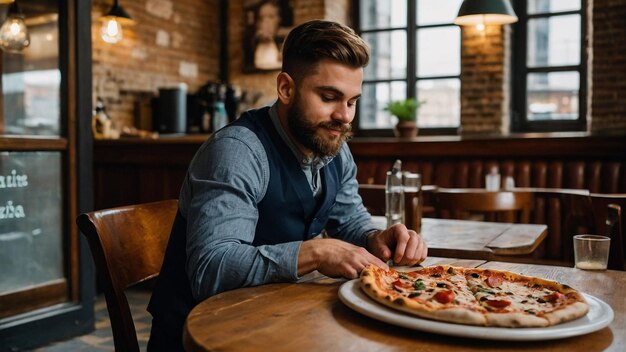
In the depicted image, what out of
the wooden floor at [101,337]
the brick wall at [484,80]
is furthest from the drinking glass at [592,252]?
the brick wall at [484,80]

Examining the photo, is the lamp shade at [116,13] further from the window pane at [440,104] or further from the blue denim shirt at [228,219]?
the blue denim shirt at [228,219]

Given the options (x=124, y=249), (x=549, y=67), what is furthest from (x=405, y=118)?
(x=124, y=249)

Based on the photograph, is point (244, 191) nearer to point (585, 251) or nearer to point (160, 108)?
point (585, 251)

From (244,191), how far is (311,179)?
0.30 m

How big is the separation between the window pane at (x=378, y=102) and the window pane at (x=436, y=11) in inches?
29.8

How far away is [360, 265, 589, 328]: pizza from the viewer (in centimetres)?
89

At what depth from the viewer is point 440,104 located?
276 inches

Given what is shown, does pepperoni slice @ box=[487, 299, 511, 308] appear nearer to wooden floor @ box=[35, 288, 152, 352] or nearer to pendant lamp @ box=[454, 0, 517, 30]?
wooden floor @ box=[35, 288, 152, 352]

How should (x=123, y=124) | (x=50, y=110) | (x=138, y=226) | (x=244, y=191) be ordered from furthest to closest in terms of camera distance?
(x=123, y=124) → (x=50, y=110) → (x=138, y=226) → (x=244, y=191)

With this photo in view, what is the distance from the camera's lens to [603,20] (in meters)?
A: 5.76

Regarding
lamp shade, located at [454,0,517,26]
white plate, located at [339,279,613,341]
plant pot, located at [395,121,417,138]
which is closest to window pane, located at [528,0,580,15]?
plant pot, located at [395,121,417,138]

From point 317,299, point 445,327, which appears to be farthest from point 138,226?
point 445,327

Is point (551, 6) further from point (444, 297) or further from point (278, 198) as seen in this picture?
point (444, 297)

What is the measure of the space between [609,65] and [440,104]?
1809 millimetres
